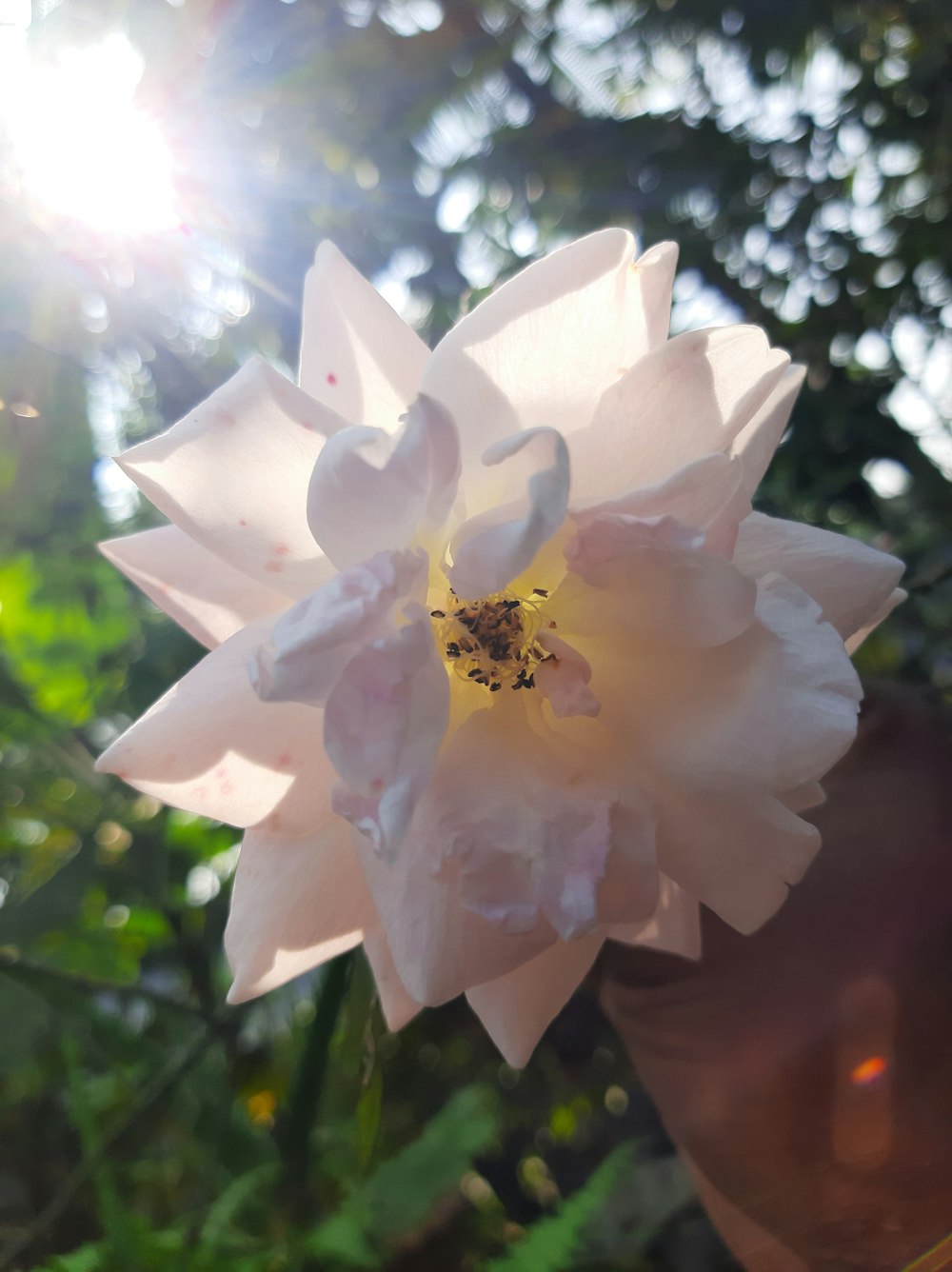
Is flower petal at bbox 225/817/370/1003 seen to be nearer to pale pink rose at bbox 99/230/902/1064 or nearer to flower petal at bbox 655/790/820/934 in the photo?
pale pink rose at bbox 99/230/902/1064

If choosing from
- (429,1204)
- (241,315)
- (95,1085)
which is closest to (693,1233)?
(429,1204)

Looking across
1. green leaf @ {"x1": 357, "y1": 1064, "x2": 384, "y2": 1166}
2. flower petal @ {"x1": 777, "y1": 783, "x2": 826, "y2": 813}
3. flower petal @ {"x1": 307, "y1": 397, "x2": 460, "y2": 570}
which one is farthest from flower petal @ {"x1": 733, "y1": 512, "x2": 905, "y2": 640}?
green leaf @ {"x1": 357, "y1": 1064, "x2": 384, "y2": 1166}

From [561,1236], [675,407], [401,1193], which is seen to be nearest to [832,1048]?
[561,1236]

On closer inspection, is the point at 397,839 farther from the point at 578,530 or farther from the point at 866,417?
the point at 866,417

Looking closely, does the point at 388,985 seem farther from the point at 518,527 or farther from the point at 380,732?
the point at 518,527

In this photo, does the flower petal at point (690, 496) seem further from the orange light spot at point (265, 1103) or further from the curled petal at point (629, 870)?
the orange light spot at point (265, 1103)

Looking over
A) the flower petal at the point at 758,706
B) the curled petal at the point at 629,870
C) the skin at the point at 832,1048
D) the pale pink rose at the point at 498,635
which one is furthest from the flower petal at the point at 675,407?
the skin at the point at 832,1048
